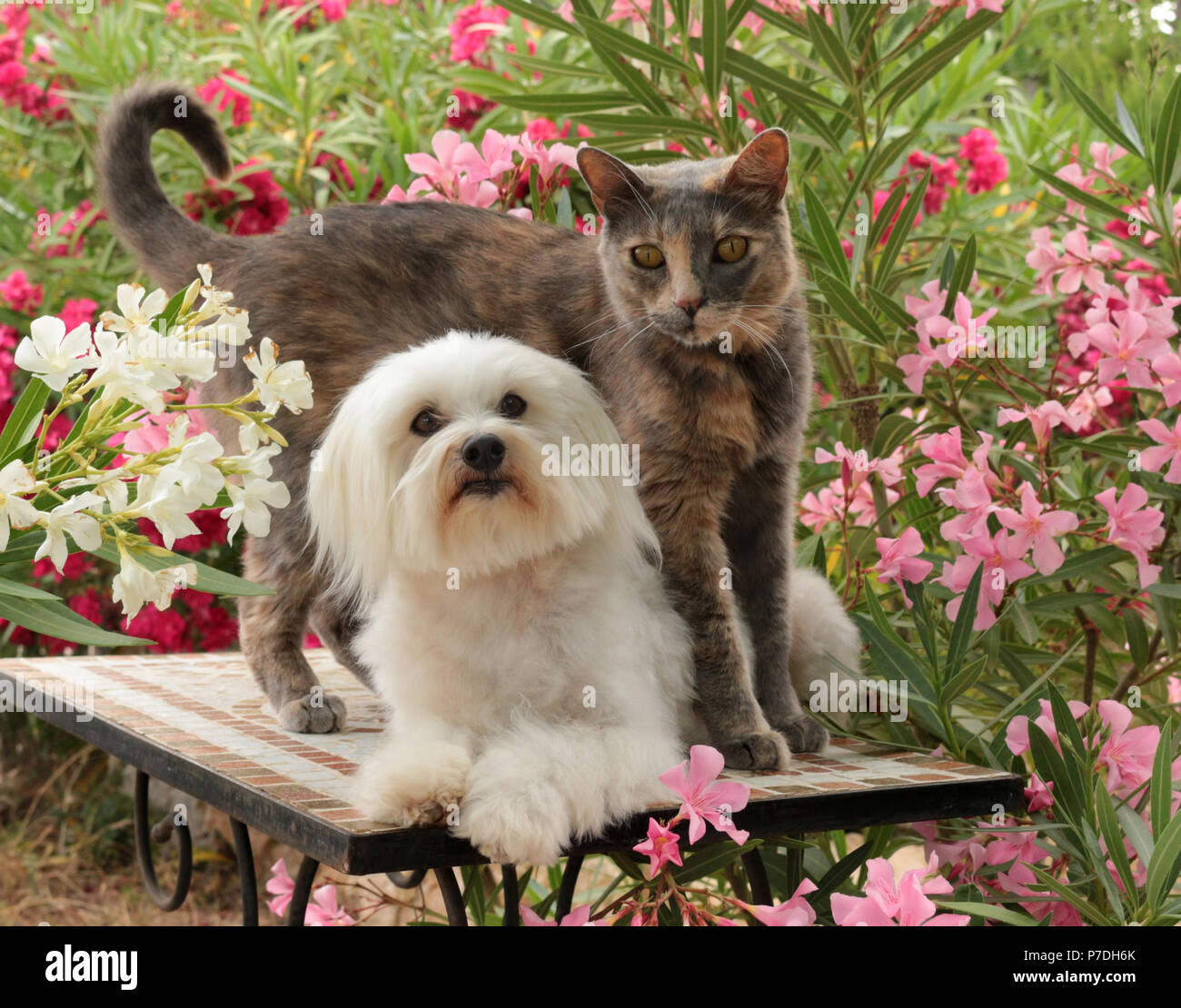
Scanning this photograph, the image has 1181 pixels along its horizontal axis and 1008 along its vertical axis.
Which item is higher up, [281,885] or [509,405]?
[509,405]

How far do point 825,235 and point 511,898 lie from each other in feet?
3.03

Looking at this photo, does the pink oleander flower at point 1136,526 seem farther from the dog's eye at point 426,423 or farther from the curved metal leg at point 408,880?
the curved metal leg at point 408,880

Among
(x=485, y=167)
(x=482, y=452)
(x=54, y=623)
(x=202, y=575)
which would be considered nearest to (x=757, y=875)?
(x=482, y=452)

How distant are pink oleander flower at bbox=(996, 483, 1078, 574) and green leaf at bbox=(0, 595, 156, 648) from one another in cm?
102

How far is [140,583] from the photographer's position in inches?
36.3

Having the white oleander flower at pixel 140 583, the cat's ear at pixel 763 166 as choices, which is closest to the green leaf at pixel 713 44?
the cat's ear at pixel 763 166

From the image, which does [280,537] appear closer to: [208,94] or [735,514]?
[735,514]

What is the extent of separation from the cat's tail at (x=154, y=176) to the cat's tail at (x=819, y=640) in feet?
3.03

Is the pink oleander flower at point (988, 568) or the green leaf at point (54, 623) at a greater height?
the pink oleander flower at point (988, 568)

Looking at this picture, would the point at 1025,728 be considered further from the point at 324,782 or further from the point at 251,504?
the point at 251,504

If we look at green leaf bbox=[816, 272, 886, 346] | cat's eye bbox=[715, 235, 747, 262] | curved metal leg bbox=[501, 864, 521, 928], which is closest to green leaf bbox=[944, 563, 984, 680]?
green leaf bbox=[816, 272, 886, 346]

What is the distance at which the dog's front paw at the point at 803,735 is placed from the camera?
4.88 feet
